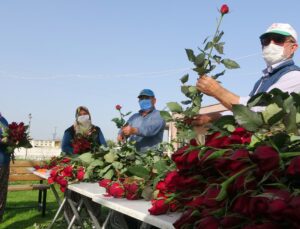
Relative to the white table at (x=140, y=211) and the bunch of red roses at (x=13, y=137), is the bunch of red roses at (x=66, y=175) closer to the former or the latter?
the white table at (x=140, y=211)

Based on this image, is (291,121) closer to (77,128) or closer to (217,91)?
(217,91)

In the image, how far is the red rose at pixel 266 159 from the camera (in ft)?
3.09

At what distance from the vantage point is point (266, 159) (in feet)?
3.09

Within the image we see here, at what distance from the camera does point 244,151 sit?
103 cm

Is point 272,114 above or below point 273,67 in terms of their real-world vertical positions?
below

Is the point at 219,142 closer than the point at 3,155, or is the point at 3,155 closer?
the point at 219,142

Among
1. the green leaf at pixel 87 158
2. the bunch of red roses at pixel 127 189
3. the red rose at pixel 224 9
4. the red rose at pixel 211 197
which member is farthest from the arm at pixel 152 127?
the red rose at pixel 211 197

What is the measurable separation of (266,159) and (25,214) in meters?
6.57

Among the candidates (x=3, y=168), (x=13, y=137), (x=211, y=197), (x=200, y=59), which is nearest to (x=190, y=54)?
(x=200, y=59)

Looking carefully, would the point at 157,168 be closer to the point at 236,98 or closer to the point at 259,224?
the point at 236,98

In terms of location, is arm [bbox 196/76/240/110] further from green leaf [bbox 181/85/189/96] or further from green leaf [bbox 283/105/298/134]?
green leaf [bbox 283/105/298/134]

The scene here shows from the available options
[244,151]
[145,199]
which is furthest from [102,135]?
[244,151]

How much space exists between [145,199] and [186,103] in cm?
53

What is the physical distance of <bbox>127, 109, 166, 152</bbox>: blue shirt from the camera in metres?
4.16
